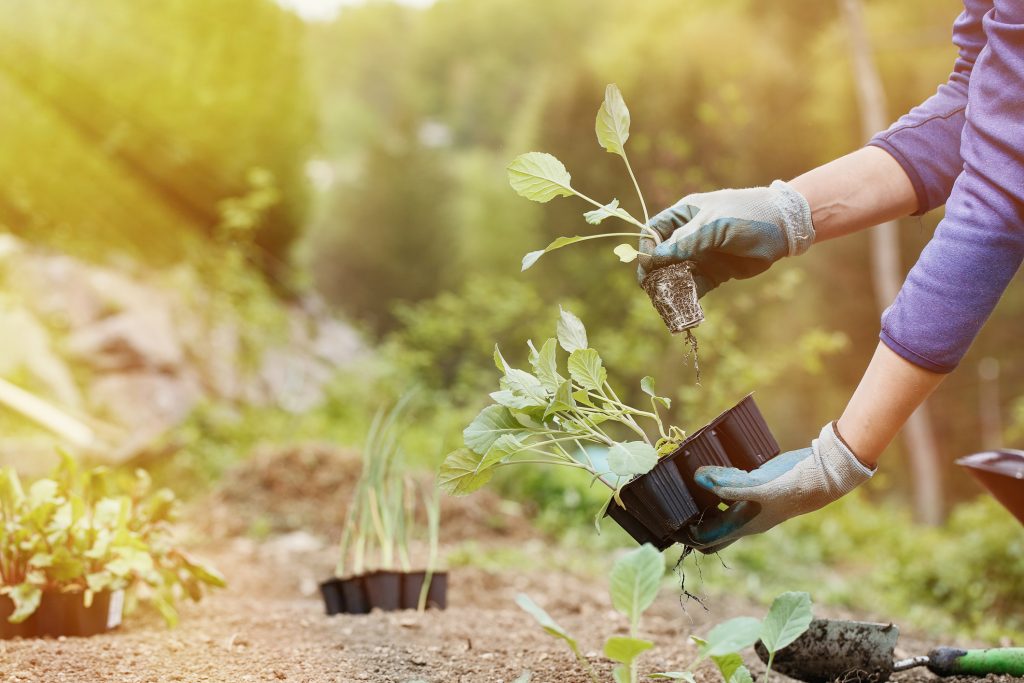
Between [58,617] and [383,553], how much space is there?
0.81 metres

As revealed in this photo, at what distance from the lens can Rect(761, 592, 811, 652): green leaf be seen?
4.16 feet

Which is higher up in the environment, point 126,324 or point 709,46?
point 709,46

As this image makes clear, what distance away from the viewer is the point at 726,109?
31.9 ft

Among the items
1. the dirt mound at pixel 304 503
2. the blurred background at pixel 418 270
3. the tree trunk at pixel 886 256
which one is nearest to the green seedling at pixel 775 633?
the blurred background at pixel 418 270

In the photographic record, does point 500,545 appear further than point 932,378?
Yes

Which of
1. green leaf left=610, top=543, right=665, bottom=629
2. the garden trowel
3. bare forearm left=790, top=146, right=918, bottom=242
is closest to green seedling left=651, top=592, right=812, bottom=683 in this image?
green leaf left=610, top=543, right=665, bottom=629

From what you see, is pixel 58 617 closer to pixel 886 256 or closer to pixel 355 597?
pixel 355 597

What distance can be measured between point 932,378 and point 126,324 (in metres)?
6.86

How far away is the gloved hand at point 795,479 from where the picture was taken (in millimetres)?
1267

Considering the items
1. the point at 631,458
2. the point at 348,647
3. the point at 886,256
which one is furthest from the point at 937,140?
the point at 886,256

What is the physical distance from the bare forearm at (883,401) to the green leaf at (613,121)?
1.67 feet

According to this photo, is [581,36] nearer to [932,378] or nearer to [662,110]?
[662,110]

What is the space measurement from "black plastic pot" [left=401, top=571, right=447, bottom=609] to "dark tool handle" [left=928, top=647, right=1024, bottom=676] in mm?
1257

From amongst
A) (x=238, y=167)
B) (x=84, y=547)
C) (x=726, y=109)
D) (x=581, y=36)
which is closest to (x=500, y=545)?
(x=84, y=547)
